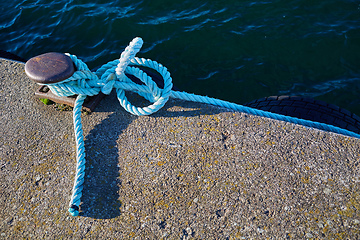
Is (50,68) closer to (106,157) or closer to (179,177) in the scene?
(106,157)

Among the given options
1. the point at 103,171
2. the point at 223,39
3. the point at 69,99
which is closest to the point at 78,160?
the point at 103,171

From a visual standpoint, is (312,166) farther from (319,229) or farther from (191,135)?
(191,135)

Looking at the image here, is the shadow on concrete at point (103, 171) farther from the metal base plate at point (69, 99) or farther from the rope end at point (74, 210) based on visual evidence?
Answer: the metal base plate at point (69, 99)

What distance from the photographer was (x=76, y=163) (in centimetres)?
279

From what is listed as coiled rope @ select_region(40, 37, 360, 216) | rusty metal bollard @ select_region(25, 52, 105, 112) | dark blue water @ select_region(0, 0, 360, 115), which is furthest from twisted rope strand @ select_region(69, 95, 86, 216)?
dark blue water @ select_region(0, 0, 360, 115)

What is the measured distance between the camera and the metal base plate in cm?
314

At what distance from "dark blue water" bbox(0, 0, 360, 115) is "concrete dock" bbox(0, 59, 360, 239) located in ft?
6.88

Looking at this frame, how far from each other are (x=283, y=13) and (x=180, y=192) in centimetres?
450

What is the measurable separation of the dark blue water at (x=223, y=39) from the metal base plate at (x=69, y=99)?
2.08m

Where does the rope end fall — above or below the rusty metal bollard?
below

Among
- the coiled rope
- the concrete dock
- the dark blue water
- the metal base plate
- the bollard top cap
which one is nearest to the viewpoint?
the concrete dock

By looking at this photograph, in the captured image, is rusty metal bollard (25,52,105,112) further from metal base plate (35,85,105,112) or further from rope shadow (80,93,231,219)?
rope shadow (80,93,231,219)

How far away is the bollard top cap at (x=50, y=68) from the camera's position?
2.72 m

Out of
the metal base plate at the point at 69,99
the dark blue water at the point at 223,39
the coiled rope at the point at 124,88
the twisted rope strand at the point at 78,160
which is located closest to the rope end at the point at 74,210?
the twisted rope strand at the point at 78,160
